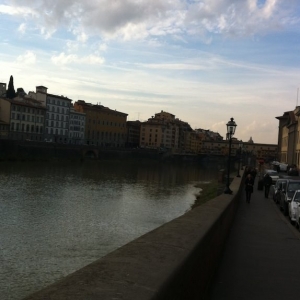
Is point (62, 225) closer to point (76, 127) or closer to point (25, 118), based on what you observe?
point (25, 118)

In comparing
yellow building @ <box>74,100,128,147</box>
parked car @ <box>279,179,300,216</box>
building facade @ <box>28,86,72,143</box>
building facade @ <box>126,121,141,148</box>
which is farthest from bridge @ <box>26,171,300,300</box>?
building facade @ <box>126,121,141,148</box>

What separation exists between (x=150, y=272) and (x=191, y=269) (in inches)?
45.9

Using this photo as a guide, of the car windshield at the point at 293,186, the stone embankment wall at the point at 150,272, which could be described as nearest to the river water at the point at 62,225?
the car windshield at the point at 293,186

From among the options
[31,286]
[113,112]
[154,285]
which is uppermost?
[113,112]

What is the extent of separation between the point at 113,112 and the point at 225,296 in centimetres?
14154

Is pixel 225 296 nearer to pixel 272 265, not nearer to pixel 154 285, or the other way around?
pixel 272 265

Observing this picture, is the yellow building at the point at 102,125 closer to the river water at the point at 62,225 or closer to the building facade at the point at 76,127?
the building facade at the point at 76,127

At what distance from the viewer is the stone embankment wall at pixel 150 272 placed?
10.6 ft

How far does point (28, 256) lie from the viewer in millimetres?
15734

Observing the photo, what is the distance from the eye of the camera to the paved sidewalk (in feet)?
24.2

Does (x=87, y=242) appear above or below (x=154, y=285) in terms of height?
below

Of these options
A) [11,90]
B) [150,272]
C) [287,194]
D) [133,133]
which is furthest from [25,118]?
[150,272]

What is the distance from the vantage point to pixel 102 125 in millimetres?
143000

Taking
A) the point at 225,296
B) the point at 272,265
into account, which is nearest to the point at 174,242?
the point at 225,296
